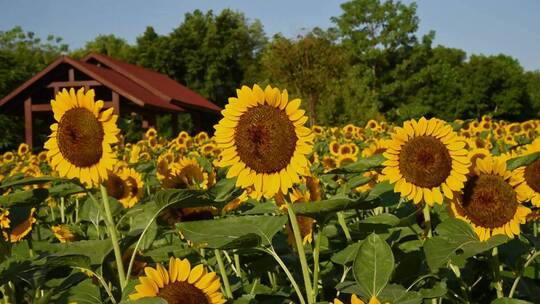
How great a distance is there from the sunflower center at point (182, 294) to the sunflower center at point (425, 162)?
78cm

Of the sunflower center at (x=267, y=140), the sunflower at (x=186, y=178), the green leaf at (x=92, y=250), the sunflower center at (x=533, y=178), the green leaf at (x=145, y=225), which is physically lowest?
the green leaf at (x=92, y=250)

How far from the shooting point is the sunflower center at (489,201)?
1.94 metres

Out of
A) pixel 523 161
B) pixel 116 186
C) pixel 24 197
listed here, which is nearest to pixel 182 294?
pixel 24 197

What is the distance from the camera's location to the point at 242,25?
170ft

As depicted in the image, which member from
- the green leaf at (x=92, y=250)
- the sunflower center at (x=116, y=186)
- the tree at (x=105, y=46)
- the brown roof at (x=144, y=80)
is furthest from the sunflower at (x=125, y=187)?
the tree at (x=105, y=46)

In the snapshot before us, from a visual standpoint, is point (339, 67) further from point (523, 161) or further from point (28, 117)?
point (523, 161)

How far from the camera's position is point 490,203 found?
6.49 ft

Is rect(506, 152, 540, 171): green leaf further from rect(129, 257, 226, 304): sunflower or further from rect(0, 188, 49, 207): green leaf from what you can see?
rect(0, 188, 49, 207): green leaf

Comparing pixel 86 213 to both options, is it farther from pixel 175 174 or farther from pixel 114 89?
pixel 114 89

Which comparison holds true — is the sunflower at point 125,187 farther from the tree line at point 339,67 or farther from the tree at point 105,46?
the tree at point 105,46

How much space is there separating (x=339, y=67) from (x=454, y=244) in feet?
120

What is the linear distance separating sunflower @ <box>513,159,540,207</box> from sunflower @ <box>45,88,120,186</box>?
4.03 ft

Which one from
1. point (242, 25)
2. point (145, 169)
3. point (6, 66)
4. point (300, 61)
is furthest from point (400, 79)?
point (145, 169)

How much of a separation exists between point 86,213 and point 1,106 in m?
19.1
